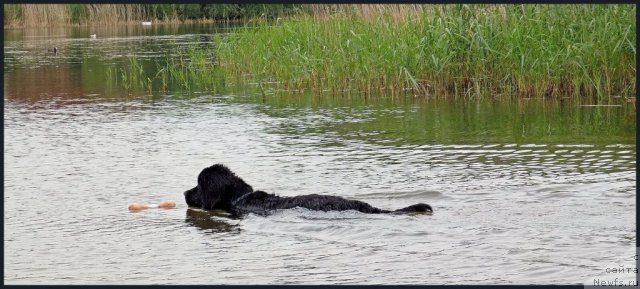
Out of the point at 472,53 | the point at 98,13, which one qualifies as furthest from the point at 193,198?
the point at 98,13

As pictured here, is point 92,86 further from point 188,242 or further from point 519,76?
point 188,242

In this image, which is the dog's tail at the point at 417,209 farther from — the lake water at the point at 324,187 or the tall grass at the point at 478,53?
the tall grass at the point at 478,53

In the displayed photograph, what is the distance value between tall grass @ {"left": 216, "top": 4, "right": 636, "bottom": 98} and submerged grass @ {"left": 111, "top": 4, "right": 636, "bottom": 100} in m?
0.02

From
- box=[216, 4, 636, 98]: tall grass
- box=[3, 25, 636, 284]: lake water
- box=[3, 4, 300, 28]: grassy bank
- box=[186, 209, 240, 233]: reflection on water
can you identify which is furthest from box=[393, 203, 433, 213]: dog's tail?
box=[3, 4, 300, 28]: grassy bank

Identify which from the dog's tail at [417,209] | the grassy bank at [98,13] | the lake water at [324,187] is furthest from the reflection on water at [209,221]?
the grassy bank at [98,13]

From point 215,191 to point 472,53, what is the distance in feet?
24.2

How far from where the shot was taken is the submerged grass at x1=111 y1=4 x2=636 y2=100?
594 inches

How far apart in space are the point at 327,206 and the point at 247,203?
1.07 meters

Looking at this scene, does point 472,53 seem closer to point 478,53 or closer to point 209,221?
point 478,53

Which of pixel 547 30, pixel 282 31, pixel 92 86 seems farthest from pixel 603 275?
pixel 92 86

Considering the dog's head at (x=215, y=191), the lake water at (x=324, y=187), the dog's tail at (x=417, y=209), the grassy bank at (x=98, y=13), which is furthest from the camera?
the grassy bank at (x=98, y=13)

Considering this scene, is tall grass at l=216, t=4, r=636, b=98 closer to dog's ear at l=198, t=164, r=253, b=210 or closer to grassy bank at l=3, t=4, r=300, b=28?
dog's ear at l=198, t=164, r=253, b=210

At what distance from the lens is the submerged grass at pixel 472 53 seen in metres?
15.1

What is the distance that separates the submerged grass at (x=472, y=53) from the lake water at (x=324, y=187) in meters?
0.51
